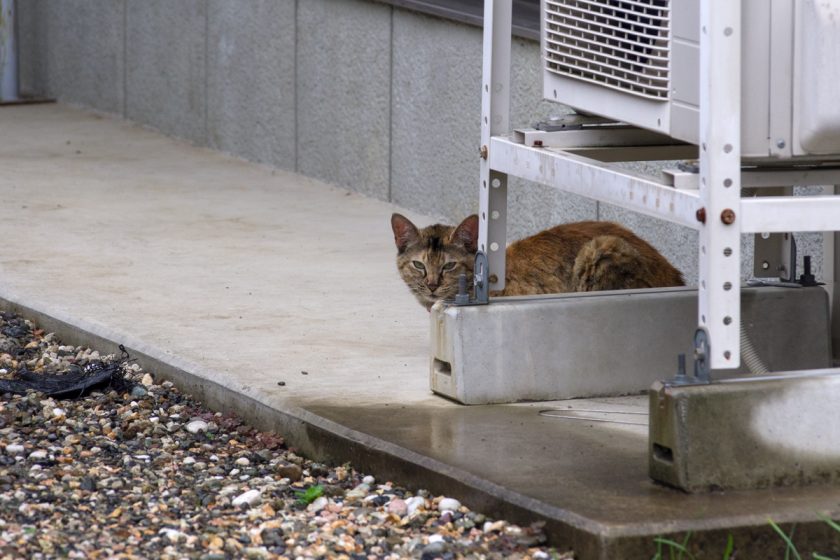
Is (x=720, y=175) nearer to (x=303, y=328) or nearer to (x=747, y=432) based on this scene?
(x=747, y=432)

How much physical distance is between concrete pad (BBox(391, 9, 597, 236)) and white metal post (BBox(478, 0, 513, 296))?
9.16 feet

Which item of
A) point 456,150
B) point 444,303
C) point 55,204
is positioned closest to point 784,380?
point 444,303

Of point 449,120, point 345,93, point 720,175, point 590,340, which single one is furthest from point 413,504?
point 345,93

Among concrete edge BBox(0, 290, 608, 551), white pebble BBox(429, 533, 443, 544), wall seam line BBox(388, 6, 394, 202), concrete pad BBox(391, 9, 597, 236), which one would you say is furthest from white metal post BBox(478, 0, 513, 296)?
wall seam line BBox(388, 6, 394, 202)

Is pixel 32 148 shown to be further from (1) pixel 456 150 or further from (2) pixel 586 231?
(2) pixel 586 231

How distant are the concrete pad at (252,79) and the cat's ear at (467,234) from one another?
4.57 m

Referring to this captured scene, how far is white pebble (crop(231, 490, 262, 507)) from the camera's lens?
4.45 m

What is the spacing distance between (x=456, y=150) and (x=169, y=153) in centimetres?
331

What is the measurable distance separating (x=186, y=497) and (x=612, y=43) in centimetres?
188

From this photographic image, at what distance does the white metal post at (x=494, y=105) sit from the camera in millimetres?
5148

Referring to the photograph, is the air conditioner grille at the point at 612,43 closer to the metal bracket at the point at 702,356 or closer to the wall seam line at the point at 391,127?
the metal bracket at the point at 702,356

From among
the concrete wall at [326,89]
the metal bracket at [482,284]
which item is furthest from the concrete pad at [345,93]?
the metal bracket at [482,284]

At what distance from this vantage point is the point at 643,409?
5.05m

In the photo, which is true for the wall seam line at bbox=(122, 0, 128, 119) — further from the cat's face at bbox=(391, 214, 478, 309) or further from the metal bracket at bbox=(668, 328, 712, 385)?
the metal bracket at bbox=(668, 328, 712, 385)
